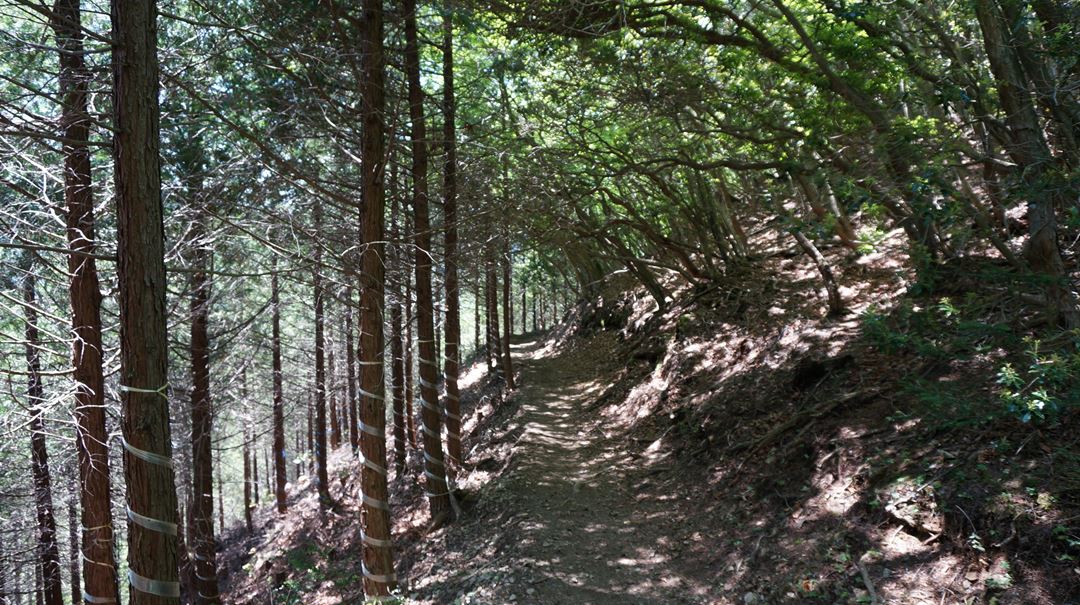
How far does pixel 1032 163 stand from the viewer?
4492 millimetres

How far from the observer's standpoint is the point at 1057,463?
4.34 meters

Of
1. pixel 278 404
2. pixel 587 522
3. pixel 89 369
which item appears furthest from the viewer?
pixel 278 404

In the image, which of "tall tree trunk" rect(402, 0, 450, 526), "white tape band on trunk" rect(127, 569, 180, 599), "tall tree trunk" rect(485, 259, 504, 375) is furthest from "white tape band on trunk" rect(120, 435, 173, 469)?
"tall tree trunk" rect(485, 259, 504, 375)

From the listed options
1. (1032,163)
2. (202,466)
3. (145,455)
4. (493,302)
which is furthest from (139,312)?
(493,302)

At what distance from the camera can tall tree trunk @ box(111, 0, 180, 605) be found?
3.67m

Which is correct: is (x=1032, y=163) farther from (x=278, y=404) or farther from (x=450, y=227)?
(x=278, y=404)

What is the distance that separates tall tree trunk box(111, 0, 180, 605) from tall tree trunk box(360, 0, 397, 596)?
7.53 ft

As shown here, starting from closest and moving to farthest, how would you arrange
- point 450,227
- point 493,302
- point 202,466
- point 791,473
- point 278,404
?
point 791,473 → point 450,227 → point 202,466 → point 278,404 → point 493,302

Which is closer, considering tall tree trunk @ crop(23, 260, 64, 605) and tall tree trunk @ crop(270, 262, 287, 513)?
tall tree trunk @ crop(23, 260, 64, 605)

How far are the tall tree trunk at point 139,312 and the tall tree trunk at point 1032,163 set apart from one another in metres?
6.06

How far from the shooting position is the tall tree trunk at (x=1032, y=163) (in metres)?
4.48

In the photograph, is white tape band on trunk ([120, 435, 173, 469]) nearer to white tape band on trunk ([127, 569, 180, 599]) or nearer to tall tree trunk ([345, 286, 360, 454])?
white tape band on trunk ([127, 569, 180, 599])

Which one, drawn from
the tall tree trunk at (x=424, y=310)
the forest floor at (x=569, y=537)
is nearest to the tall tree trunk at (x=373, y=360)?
the forest floor at (x=569, y=537)

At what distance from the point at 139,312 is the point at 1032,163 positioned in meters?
6.40
